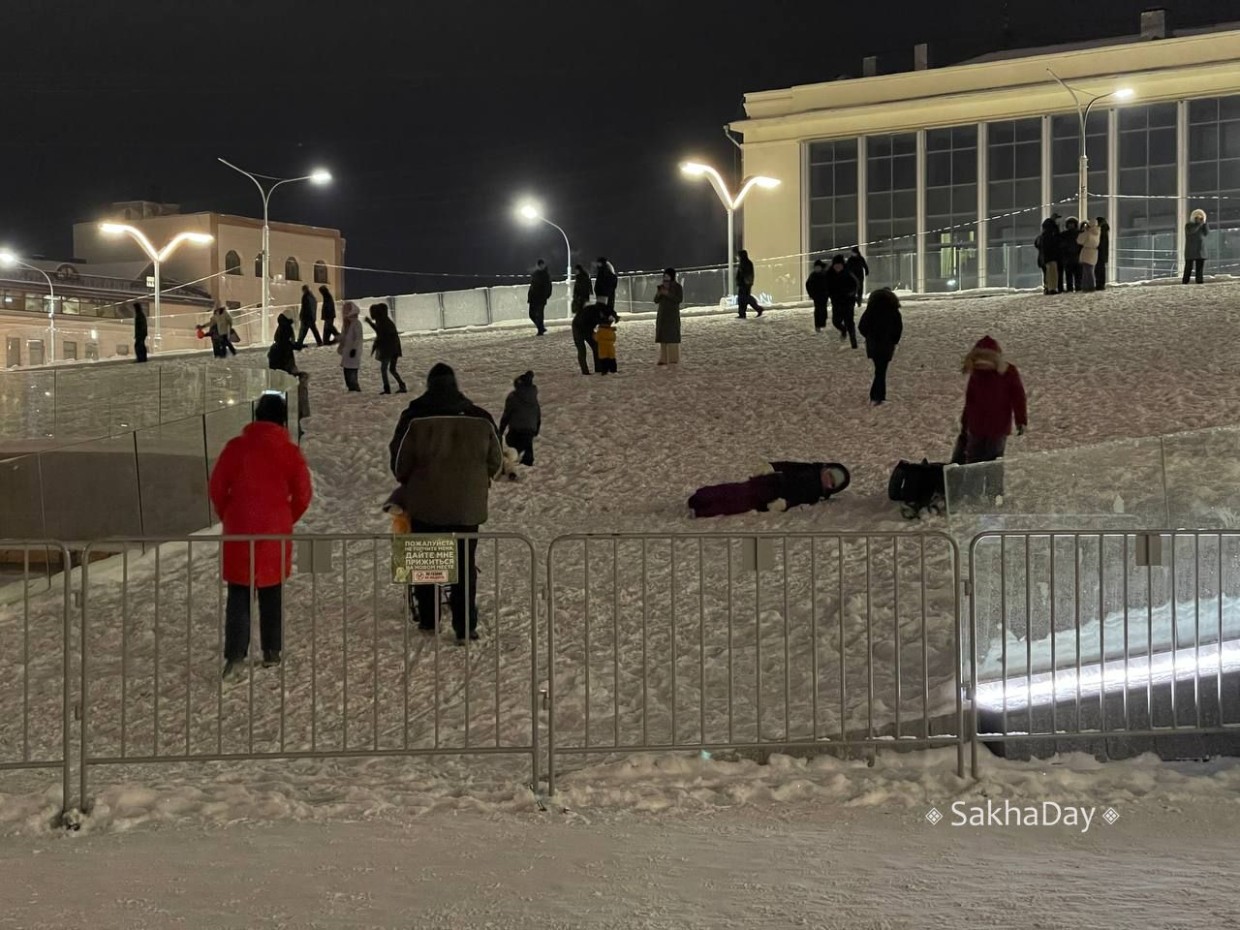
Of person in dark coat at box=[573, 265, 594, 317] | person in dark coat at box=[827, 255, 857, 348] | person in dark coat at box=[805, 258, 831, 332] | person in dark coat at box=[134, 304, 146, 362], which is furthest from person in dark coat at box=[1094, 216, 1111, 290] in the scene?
person in dark coat at box=[134, 304, 146, 362]

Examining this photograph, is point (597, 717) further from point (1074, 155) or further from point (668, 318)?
point (1074, 155)

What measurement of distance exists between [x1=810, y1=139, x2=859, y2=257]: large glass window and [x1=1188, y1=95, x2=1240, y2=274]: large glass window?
11.4 m

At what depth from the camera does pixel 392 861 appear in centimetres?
609

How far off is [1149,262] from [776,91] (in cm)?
1672

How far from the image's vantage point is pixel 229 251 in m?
102

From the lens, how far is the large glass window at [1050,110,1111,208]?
172ft

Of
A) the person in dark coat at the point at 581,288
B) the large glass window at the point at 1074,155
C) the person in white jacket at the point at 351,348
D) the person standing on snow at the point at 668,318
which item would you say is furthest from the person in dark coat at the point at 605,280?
the large glass window at the point at 1074,155

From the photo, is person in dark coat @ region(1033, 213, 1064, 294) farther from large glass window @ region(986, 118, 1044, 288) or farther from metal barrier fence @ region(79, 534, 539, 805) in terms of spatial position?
metal barrier fence @ region(79, 534, 539, 805)

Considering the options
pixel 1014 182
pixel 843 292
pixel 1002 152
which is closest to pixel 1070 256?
pixel 843 292

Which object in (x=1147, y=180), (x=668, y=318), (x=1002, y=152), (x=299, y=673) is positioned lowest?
(x=299, y=673)

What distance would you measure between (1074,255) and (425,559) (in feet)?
91.1

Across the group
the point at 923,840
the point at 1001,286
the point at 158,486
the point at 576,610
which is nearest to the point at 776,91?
the point at 1001,286

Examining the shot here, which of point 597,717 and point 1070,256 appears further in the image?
point 1070,256

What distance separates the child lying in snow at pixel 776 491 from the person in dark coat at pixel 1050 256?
805 inches
